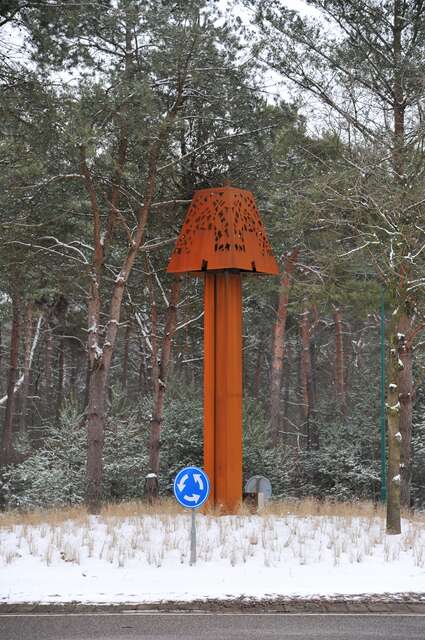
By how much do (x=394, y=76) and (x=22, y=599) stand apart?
1446cm

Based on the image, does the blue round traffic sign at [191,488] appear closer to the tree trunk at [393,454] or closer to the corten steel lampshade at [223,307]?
the tree trunk at [393,454]

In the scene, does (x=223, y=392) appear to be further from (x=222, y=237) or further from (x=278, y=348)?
(x=278, y=348)

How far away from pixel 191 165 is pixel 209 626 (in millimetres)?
14066

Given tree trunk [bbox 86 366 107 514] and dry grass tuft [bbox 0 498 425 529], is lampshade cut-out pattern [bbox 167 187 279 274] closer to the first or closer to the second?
tree trunk [bbox 86 366 107 514]

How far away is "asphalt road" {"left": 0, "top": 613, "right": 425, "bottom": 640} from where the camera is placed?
811 centimetres

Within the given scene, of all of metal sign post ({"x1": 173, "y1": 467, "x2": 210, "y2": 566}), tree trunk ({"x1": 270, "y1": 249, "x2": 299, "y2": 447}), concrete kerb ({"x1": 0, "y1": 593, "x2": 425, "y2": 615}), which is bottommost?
concrete kerb ({"x1": 0, "y1": 593, "x2": 425, "y2": 615})

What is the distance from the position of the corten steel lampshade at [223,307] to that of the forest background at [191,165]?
5.76 ft

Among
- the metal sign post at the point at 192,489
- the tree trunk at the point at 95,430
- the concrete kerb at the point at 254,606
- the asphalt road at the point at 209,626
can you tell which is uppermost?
the tree trunk at the point at 95,430

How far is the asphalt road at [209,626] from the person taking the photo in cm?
811

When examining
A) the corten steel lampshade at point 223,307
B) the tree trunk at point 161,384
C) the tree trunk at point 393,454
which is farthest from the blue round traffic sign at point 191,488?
the tree trunk at point 161,384

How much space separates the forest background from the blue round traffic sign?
3.86 m

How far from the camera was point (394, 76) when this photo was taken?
64.3 ft

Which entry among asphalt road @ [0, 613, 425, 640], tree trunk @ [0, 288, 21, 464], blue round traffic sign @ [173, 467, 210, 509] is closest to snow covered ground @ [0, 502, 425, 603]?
asphalt road @ [0, 613, 425, 640]

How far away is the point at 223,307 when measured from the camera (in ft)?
54.6
